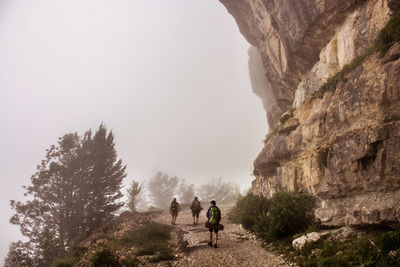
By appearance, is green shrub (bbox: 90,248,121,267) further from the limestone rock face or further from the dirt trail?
the limestone rock face

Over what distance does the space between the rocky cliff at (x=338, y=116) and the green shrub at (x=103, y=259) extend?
8.07 m

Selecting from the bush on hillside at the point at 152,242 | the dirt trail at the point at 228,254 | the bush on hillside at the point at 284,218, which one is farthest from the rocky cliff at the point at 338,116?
the bush on hillside at the point at 152,242

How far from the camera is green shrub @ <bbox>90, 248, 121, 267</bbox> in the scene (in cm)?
703

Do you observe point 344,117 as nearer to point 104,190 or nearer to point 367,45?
point 367,45

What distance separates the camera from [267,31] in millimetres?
19406

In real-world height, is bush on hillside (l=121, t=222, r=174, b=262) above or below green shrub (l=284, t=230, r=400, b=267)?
below

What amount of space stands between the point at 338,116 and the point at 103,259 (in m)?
11.7

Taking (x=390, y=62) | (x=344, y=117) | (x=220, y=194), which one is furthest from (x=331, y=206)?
(x=220, y=194)

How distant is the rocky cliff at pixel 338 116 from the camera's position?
7.62 m

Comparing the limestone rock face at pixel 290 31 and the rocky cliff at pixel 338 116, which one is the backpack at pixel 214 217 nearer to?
the rocky cliff at pixel 338 116

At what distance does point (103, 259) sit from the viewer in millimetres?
7137

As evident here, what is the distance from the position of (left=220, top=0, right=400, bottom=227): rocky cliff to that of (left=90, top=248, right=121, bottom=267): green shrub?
8.07m

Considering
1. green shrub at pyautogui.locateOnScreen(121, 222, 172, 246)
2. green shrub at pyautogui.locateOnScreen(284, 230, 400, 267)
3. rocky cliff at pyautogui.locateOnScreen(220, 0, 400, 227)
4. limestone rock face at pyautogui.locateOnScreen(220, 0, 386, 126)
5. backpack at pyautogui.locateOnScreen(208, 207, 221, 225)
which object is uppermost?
limestone rock face at pyautogui.locateOnScreen(220, 0, 386, 126)

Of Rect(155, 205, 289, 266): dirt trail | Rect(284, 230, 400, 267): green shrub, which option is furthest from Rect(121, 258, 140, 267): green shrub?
Rect(284, 230, 400, 267): green shrub
